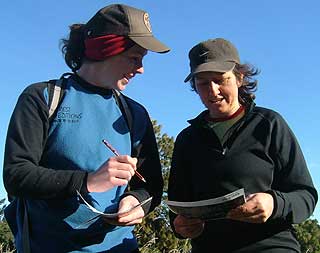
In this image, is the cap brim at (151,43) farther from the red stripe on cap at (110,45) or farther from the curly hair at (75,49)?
the curly hair at (75,49)

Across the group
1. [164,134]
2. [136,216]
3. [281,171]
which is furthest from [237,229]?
[164,134]

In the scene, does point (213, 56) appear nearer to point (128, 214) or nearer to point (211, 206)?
point (211, 206)

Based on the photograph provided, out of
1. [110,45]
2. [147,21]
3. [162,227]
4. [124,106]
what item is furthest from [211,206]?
[162,227]

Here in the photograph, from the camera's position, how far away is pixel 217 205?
309 centimetres

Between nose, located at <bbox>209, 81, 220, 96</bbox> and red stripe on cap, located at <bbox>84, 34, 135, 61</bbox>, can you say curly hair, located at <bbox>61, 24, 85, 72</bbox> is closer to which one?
red stripe on cap, located at <bbox>84, 34, 135, 61</bbox>

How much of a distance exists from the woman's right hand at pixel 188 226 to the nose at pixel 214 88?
0.78m

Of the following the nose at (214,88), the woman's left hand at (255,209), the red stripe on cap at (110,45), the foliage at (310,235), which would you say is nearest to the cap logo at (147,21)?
the red stripe on cap at (110,45)

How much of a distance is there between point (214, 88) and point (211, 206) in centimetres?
92

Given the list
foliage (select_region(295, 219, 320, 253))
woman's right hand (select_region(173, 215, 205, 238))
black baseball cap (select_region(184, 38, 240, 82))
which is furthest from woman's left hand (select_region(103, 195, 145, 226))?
foliage (select_region(295, 219, 320, 253))

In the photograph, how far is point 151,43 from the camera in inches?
141

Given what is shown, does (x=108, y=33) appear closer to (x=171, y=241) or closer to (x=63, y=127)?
(x=63, y=127)

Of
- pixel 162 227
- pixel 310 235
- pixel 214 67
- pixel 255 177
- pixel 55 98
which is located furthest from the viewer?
pixel 310 235

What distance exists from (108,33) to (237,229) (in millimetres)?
1346

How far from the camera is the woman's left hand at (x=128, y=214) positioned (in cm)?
312
